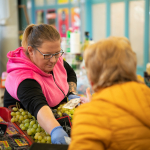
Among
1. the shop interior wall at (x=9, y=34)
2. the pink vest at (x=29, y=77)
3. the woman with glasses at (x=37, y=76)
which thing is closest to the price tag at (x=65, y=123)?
the woman with glasses at (x=37, y=76)

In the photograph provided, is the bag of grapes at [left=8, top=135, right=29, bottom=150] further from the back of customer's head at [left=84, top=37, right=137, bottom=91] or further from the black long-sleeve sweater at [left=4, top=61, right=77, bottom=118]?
the back of customer's head at [left=84, top=37, right=137, bottom=91]

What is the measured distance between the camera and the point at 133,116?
73 cm

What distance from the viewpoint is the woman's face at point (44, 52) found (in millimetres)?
1411

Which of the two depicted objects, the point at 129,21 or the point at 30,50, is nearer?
the point at 30,50

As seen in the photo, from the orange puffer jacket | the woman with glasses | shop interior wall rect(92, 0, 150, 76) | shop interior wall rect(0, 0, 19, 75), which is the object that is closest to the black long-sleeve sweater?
the woman with glasses

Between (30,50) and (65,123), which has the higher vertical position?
(30,50)

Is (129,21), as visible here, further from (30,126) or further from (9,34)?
(30,126)

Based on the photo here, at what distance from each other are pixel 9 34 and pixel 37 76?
2.80 metres

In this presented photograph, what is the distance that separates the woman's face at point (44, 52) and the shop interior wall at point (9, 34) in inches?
98.3

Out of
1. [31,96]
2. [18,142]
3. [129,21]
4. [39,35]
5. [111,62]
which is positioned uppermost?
[129,21]

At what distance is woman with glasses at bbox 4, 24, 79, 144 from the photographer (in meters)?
1.18

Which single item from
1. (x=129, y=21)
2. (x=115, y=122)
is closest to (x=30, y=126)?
(x=115, y=122)

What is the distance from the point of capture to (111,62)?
0.78m

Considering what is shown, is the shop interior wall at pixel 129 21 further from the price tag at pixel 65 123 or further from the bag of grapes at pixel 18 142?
the bag of grapes at pixel 18 142
